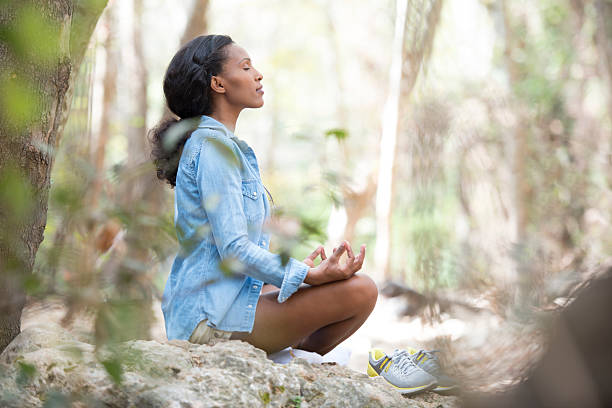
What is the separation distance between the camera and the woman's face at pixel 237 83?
228cm

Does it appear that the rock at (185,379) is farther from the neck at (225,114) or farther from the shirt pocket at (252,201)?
the neck at (225,114)

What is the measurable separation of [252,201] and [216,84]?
1.50 feet

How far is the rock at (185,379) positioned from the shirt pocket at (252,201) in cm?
49

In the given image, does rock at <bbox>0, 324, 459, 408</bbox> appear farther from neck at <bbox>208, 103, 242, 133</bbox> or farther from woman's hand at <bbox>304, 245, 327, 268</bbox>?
neck at <bbox>208, 103, 242, 133</bbox>

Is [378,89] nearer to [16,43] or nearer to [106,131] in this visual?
[106,131]

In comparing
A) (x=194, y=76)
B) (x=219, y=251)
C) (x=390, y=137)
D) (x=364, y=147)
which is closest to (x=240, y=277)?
(x=219, y=251)

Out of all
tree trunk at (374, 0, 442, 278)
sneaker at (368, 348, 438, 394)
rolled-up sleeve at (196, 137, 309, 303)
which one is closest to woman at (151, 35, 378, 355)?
rolled-up sleeve at (196, 137, 309, 303)

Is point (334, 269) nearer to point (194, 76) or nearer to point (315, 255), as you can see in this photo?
point (315, 255)

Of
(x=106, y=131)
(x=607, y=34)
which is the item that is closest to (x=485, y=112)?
(x=607, y=34)

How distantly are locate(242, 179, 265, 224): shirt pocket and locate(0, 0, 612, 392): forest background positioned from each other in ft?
0.66

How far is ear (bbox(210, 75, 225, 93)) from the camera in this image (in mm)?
2275

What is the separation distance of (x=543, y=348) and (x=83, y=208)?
1.84 feet

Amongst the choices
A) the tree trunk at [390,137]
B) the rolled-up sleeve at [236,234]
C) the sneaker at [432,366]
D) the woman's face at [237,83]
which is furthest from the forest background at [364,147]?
the woman's face at [237,83]

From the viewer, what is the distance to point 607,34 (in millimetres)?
6625
